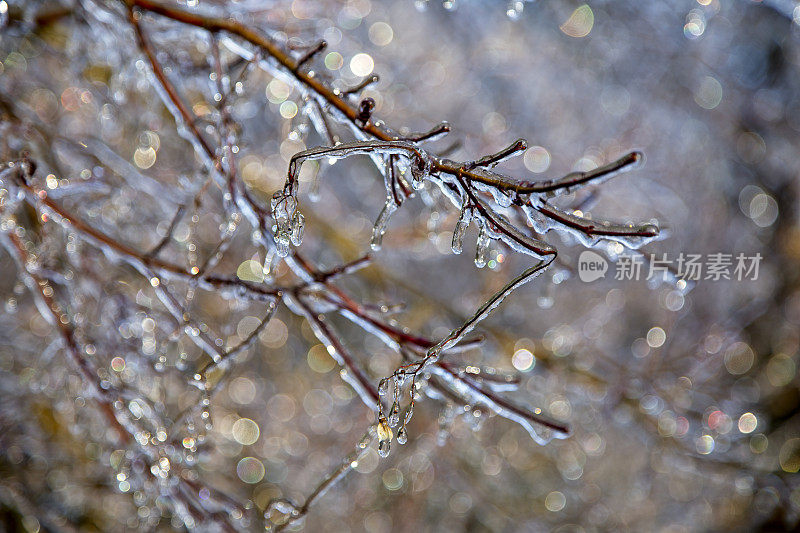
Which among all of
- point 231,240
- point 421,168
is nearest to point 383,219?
point 421,168

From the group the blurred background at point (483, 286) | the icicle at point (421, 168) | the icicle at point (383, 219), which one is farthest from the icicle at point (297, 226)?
the blurred background at point (483, 286)

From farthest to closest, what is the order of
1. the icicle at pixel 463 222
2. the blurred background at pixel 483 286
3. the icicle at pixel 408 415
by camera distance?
the blurred background at pixel 483 286, the icicle at pixel 408 415, the icicle at pixel 463 222

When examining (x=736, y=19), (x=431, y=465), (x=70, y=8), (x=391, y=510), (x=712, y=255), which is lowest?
(x=391, y=510)

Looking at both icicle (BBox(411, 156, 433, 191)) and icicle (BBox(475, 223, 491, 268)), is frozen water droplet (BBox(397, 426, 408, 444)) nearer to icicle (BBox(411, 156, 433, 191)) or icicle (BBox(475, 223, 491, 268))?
icicle (BBox(475, 223, 491, 268))

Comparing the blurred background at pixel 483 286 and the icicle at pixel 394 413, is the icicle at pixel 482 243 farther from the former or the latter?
the blurred background at pixel 483 286

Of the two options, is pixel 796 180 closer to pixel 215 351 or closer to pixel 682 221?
pixel 682 221

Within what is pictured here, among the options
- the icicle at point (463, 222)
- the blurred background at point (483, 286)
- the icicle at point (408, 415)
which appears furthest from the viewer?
the blurred background at point (483, 286)

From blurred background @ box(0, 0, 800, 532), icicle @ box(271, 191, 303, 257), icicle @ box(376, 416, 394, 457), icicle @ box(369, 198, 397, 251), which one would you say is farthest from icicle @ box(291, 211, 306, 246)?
blurred background @ box(0, 0, 800, 532)

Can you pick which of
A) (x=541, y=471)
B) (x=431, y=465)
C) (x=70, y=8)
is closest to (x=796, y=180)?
(x=541, y=471)
